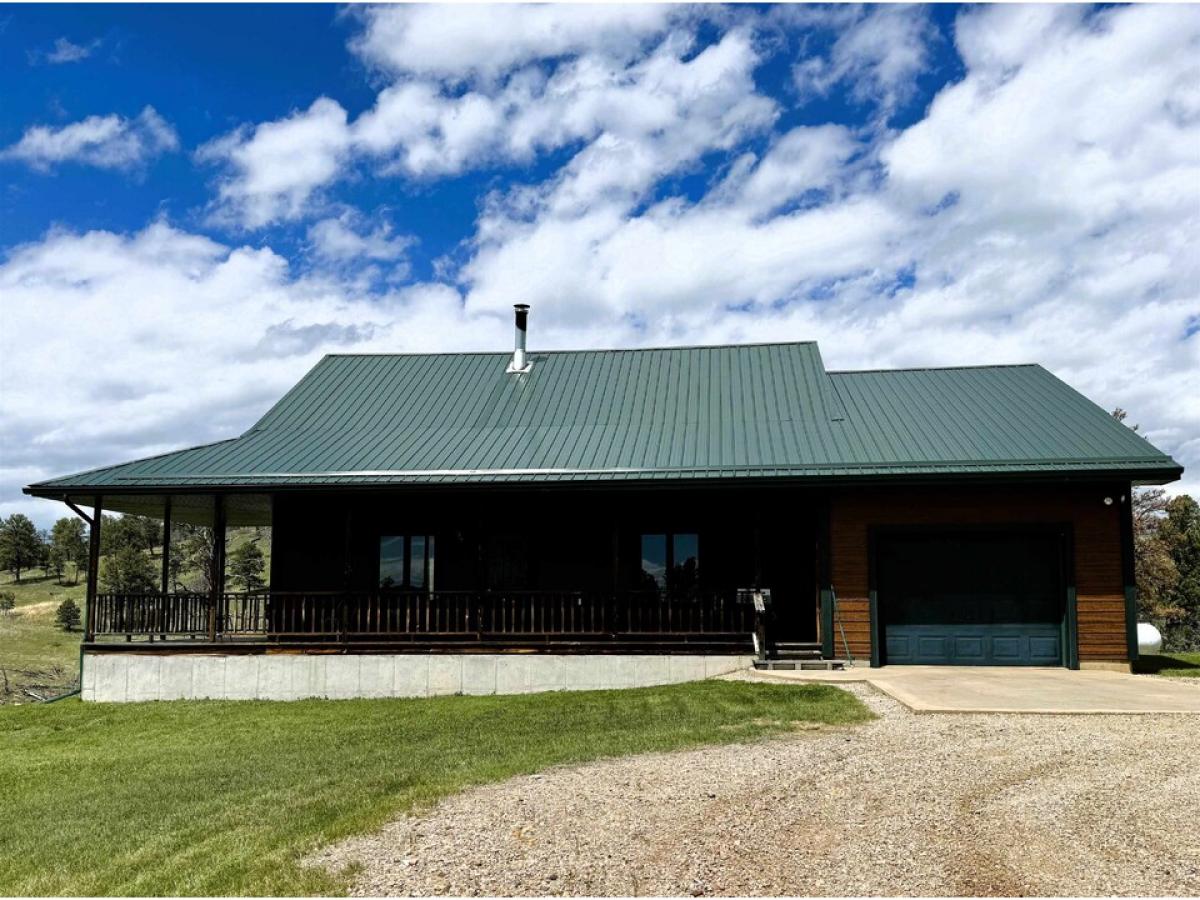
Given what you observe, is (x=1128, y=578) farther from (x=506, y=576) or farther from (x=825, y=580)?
(x=506, y=576)

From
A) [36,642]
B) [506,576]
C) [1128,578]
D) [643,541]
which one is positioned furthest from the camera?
[36,642]

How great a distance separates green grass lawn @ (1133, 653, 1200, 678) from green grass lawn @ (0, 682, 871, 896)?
6.48 meters

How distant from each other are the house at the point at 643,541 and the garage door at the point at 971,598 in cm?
4

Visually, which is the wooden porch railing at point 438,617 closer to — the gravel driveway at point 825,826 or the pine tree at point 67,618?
the gravel driveway at point 825,826

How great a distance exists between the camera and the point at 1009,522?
53.2ft

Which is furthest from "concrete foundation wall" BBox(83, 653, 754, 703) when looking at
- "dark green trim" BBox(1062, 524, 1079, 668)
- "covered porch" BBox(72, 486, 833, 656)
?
"dark green trim" BBox(1062, 524, 1079, 668)

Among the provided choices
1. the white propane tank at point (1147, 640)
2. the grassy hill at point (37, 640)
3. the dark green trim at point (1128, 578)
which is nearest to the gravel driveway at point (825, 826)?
the dark green trim at point (1128, 578)

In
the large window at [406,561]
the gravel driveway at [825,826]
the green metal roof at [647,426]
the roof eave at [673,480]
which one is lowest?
the gravel driveway at [825,826]

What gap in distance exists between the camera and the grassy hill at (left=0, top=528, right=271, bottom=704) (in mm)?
29056

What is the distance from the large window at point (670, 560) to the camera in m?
18.0

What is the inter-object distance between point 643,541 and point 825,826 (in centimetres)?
1144

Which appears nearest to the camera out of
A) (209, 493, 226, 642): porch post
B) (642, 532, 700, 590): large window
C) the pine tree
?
(209, 493, 226, 642): porch post

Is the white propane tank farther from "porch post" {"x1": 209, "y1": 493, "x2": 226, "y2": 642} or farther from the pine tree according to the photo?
the pine tree

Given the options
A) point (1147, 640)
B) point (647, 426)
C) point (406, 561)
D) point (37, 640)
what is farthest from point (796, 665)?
point (37, 640)
